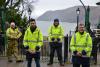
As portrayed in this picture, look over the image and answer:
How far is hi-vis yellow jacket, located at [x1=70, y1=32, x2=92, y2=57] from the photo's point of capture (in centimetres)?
1381

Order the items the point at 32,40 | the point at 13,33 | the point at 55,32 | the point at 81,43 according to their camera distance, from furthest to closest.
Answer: the point at 13,33 < the point at 55,32 < the point at 32,40 < the point at 81,43

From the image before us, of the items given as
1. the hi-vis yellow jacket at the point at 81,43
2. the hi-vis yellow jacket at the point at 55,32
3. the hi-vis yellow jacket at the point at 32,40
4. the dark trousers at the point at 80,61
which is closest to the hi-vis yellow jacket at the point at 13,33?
the hi-vis yellow jacket at the point at 55,32

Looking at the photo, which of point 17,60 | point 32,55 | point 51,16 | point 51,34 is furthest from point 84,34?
point 51,16

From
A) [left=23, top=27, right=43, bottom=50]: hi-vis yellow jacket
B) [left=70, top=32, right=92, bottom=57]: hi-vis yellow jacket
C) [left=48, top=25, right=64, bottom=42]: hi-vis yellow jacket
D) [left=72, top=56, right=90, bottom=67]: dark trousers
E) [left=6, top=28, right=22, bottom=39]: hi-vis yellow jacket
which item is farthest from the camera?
[left=6, top=28, right=22, bottom=39]: hi-vis yellow jacket

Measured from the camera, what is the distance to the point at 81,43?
13.8 meters

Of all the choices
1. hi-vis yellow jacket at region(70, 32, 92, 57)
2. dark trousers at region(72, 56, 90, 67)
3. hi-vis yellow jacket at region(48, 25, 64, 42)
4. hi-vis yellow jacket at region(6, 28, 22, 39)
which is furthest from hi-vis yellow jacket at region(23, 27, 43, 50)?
hi-vis yellow jacket at region(6, 28, 22, 39)

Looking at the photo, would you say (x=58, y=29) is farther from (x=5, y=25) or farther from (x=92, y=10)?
(x=92, y=10)

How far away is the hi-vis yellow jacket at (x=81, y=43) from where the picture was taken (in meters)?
13.8

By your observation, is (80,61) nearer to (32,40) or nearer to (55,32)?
(32,40)

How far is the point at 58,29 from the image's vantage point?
1928cm

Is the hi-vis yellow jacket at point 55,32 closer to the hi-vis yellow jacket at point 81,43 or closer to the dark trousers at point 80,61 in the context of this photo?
the hi-vis yellow jacket at point 81,43

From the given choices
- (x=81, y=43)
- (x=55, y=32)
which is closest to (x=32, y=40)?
(x=81, y=43)

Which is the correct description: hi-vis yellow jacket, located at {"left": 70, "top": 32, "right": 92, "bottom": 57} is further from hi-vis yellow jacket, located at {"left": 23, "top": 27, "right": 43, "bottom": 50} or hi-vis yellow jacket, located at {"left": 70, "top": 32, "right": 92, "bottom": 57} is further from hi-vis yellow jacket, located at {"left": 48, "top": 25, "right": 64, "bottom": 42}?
hi-vis yellow jacket, located at {"left": 48, "top": 25, "right": 64, "bottom": 42}

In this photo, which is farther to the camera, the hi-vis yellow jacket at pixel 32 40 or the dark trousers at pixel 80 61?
the hi-vis yellow jacket at pixel 32 40
